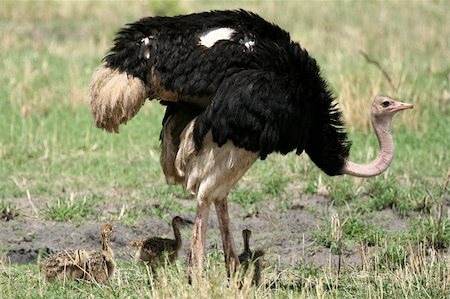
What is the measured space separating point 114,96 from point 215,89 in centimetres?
55

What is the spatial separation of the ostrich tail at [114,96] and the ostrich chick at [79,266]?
73cm

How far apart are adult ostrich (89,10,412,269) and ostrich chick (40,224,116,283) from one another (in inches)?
19.2

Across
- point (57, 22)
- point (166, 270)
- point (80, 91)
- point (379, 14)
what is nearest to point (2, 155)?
point (80, 91)

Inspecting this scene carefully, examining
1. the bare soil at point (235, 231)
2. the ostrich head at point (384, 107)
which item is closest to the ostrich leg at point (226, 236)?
the bare soil at point (235, 231)

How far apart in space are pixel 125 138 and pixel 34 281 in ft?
12.4

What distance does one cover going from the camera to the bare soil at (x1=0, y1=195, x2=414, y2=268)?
6.77 metres

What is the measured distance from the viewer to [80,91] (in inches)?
431

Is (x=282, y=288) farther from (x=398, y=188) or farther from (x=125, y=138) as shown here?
(x=125, y=138)

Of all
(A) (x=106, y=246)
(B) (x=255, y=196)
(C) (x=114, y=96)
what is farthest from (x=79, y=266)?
(B) (x=255, y=196)

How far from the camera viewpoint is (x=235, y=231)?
7438 millimetres

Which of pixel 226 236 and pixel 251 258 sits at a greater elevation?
pixel 226 236

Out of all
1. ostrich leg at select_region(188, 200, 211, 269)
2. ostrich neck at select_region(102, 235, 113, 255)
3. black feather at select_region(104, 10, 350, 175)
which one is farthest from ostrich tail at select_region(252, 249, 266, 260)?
ostrich neck at select_region(102, 235, 113, 255)

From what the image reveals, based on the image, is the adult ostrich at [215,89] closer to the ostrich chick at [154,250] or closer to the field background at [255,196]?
the ostrich chick at [154,250]

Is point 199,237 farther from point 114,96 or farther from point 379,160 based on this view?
point 379,160
